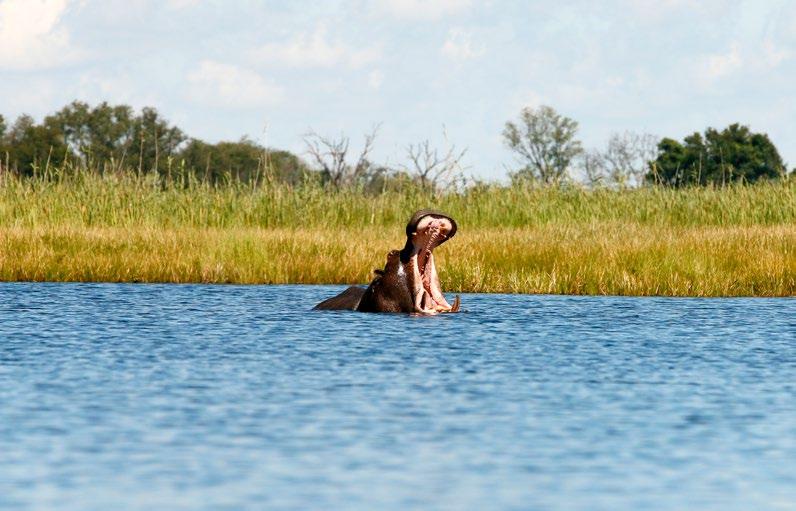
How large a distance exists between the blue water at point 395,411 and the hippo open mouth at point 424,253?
36 cm

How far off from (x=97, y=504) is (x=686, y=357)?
688 centimetres

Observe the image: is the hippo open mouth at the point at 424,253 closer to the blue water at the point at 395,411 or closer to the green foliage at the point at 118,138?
the blue water at the point at 395,411

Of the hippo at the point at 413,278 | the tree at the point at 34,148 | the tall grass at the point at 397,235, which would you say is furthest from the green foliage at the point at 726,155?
the hippo at the point at 413,278

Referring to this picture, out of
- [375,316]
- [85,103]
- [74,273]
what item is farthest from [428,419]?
[85,103]

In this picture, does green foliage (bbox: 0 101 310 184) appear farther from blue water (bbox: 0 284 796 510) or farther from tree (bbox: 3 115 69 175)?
blue water (bbox: 0 284 796 510)

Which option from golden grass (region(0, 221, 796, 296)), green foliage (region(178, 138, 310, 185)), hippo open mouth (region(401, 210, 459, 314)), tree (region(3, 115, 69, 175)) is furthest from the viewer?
green foliage (region(178, 138, 310, 185))

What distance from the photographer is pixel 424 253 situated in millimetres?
15125

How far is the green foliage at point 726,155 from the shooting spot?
62438 millimetres

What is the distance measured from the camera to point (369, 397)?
977 cm

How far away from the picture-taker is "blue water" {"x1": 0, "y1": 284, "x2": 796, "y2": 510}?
22.7 ft


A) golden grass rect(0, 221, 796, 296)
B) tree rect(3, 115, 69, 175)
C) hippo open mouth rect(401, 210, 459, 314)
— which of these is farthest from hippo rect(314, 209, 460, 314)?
tree rect(3, 115, 69, 175)

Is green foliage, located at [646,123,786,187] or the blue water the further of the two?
green foliage, located at [646,123,786,187]

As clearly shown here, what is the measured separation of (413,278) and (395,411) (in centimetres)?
609

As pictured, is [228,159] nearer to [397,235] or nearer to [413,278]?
[397,235]
